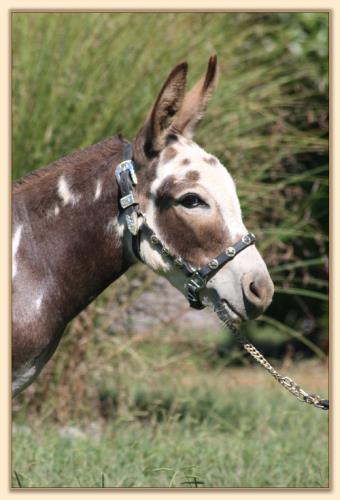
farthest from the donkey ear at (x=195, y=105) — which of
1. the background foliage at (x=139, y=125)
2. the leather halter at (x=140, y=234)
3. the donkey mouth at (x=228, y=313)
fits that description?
the background foliage at (x=139, y=125)

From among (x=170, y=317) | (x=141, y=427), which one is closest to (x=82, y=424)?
(x=141, y=427)

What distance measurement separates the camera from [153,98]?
6.13 meters

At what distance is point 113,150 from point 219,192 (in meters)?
0.54

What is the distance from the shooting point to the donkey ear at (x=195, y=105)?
3305mm

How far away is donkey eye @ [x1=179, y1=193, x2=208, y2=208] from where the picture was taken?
3072 mm

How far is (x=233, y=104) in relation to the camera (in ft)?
21.4

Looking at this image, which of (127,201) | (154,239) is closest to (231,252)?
(154,239)

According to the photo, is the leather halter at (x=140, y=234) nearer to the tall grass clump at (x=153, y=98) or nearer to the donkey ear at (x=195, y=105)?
the donkey ear at (x=195, y=105)

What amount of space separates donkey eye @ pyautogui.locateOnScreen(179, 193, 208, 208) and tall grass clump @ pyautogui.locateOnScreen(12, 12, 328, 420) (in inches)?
112

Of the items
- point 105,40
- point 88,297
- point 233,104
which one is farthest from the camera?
point 233,104

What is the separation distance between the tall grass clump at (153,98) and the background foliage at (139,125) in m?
0.01

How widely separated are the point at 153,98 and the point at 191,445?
267cm

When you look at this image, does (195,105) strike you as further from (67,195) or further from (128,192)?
(67,195)

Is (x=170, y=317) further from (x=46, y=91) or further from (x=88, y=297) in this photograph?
(x=88, y=297)
